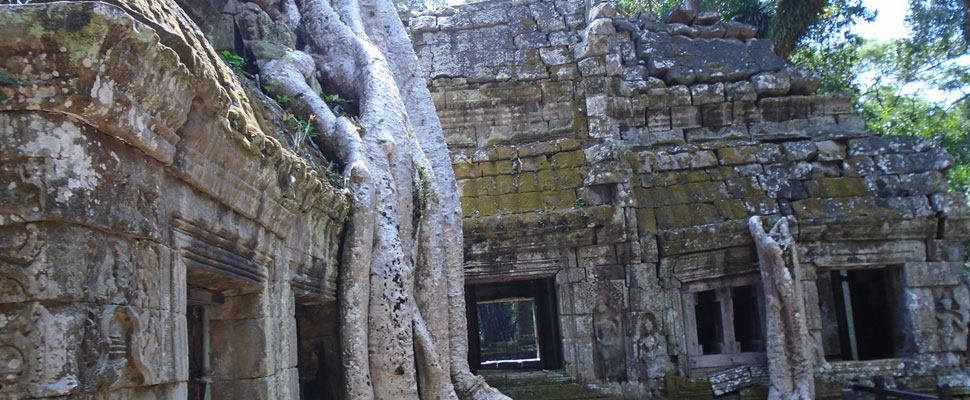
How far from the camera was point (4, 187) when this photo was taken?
1.91 meters

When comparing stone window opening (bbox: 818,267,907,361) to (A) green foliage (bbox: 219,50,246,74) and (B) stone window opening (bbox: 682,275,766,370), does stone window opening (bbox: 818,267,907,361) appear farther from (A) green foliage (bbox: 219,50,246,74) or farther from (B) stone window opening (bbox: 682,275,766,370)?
(A) green foliage (bbox: 219,50,246,74)

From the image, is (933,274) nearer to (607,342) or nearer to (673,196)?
(673,196)

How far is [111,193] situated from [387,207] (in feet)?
8.08

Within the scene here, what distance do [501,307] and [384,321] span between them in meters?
18.7

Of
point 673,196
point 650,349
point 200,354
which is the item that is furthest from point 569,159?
point 200,354

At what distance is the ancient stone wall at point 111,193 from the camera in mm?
1912

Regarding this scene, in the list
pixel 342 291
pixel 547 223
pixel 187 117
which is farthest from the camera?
pixel 547 223

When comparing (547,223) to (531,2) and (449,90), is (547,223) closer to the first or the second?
(449,90)

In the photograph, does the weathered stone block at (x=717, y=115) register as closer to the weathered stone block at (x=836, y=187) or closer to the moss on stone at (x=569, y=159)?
the weathered stone block at (x=836, y=187)

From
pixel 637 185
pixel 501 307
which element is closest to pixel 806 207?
pixel 637 185

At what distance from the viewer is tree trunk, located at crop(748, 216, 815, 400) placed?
773 cm

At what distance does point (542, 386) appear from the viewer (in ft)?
26.3

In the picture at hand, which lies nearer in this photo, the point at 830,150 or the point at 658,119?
the point at 830,150

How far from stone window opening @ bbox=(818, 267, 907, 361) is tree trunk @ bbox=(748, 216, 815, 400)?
1.02 meters
